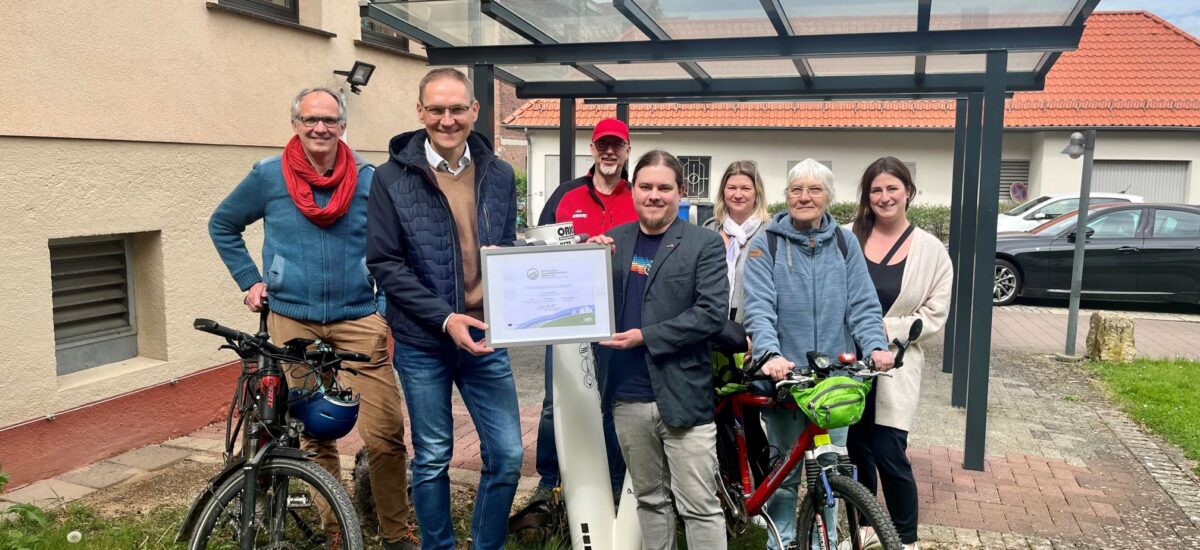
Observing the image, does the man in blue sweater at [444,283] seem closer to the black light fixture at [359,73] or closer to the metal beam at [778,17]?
the metal beam at [778,17]

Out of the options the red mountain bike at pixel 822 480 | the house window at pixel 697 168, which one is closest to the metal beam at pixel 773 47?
the red mountain bike at pixel 822 480

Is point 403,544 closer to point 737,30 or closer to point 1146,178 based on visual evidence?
point 737,30

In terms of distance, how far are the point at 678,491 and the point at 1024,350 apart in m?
7.68

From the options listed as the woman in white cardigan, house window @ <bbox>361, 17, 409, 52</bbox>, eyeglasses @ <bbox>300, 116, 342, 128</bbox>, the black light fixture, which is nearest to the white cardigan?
the woman in white cardigan

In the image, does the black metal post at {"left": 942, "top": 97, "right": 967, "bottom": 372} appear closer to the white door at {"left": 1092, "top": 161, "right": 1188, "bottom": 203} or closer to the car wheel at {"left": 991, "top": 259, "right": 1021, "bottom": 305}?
the car wheel at {"left": 991, "top": 259, "right": 1021, "bottom": 305}

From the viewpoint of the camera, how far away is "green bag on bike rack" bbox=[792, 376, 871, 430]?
9.89ft

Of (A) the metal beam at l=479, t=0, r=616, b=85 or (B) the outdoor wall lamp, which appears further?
(B) the outdoor wall lamp

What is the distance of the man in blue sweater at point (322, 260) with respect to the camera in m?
3.69

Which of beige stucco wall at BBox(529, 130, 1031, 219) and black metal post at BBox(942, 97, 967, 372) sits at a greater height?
beige stucco wall at BBox(529, 130, 1031, 219)

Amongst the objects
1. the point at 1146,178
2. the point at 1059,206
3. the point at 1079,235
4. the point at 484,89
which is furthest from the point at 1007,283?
the point at 1146,178

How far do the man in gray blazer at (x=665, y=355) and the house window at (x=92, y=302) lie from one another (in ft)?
12.0

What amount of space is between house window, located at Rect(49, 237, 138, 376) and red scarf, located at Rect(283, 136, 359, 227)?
2291 millimetres

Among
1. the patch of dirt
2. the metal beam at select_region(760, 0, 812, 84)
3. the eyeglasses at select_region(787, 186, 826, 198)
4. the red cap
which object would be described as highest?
the metal beam at select_region(760, 0, 812, 84)

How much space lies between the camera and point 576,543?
351 centimetres
